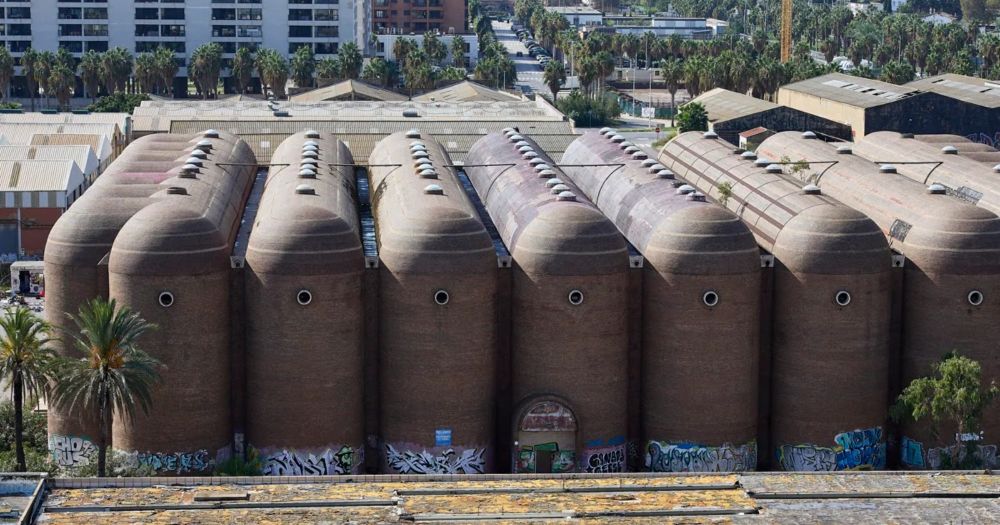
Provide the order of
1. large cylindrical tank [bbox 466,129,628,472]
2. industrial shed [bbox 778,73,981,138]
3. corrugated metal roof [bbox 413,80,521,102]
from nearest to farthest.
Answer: large cylindrical tank [bbox 466,129,628,472], industrial shed [bbox 778,73,981,138], corrugated metal roof [bbox 413,80,521,102]

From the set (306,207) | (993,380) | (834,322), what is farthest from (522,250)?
(993,380)

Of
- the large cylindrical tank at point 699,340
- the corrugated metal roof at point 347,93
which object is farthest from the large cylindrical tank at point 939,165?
the corrugated metal roof at point 347,93

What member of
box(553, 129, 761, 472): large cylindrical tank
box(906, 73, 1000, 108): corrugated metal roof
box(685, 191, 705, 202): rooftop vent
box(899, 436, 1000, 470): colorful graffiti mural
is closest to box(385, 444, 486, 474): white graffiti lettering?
box(553, 129, 761, 472): large cylindrical tank

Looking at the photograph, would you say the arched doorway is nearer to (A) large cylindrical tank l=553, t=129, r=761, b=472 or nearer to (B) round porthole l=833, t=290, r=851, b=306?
(A) large cylindrical tank l=553, t=129, r=761, b=472

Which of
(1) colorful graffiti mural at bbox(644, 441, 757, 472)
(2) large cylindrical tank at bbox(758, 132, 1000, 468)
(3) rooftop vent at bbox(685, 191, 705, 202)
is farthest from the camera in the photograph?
(3) rooftop vent at bbox(685, 191, 705, 202)

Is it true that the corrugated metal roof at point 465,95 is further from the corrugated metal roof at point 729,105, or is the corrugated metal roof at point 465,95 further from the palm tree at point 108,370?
the palm tree at point 108,370

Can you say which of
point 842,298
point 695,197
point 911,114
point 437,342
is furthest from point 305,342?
point 911,114

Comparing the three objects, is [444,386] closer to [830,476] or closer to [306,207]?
[306,207]
